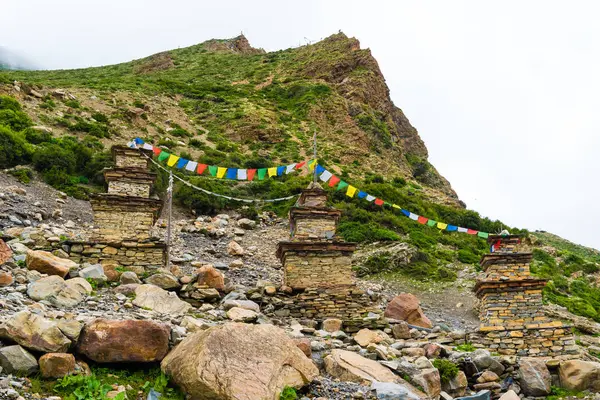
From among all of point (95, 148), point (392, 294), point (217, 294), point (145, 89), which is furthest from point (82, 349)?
point (145, 89)

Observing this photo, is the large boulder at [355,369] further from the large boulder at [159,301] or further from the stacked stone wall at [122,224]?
the stacked stone wall at [122,224]

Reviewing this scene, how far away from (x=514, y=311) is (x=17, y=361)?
9.61m

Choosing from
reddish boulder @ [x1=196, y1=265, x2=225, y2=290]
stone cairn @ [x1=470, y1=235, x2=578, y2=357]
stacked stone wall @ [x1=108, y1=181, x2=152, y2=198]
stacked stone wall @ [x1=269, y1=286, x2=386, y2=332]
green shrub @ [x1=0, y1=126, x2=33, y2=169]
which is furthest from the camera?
green shrub @ [x1=0, y1=126, x2=33, y2=169]

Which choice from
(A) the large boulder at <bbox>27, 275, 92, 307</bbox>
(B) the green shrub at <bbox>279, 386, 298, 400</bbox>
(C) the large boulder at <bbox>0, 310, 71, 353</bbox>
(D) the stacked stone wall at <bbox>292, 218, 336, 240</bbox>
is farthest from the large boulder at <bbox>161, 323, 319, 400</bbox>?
(D) the stacked stone wall at <bbox>292, 218, 336, 240</bbox>

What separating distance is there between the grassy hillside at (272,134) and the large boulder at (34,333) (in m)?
18.0

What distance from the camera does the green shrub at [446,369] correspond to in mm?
7789

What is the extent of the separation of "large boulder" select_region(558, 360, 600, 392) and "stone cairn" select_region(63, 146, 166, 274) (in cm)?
796

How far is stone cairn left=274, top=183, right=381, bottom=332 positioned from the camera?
10797mm

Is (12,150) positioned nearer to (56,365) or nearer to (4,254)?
(4,254)

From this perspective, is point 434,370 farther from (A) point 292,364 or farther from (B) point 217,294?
(B) point 217,294

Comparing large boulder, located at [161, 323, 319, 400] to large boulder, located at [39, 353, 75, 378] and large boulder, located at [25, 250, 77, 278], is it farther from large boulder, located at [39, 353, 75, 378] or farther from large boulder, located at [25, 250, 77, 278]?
large boulder, located at [25, 250, 77, 278]

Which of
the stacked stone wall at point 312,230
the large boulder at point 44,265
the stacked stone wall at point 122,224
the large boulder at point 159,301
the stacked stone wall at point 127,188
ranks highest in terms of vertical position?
the stacked stone wall at point 127,188

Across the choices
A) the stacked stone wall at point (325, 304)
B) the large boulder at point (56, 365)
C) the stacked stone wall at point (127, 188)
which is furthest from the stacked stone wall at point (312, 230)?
the large boulder at point (56, 365)

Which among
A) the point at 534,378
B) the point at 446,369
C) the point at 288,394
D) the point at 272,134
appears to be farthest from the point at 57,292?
the point at 272,134
